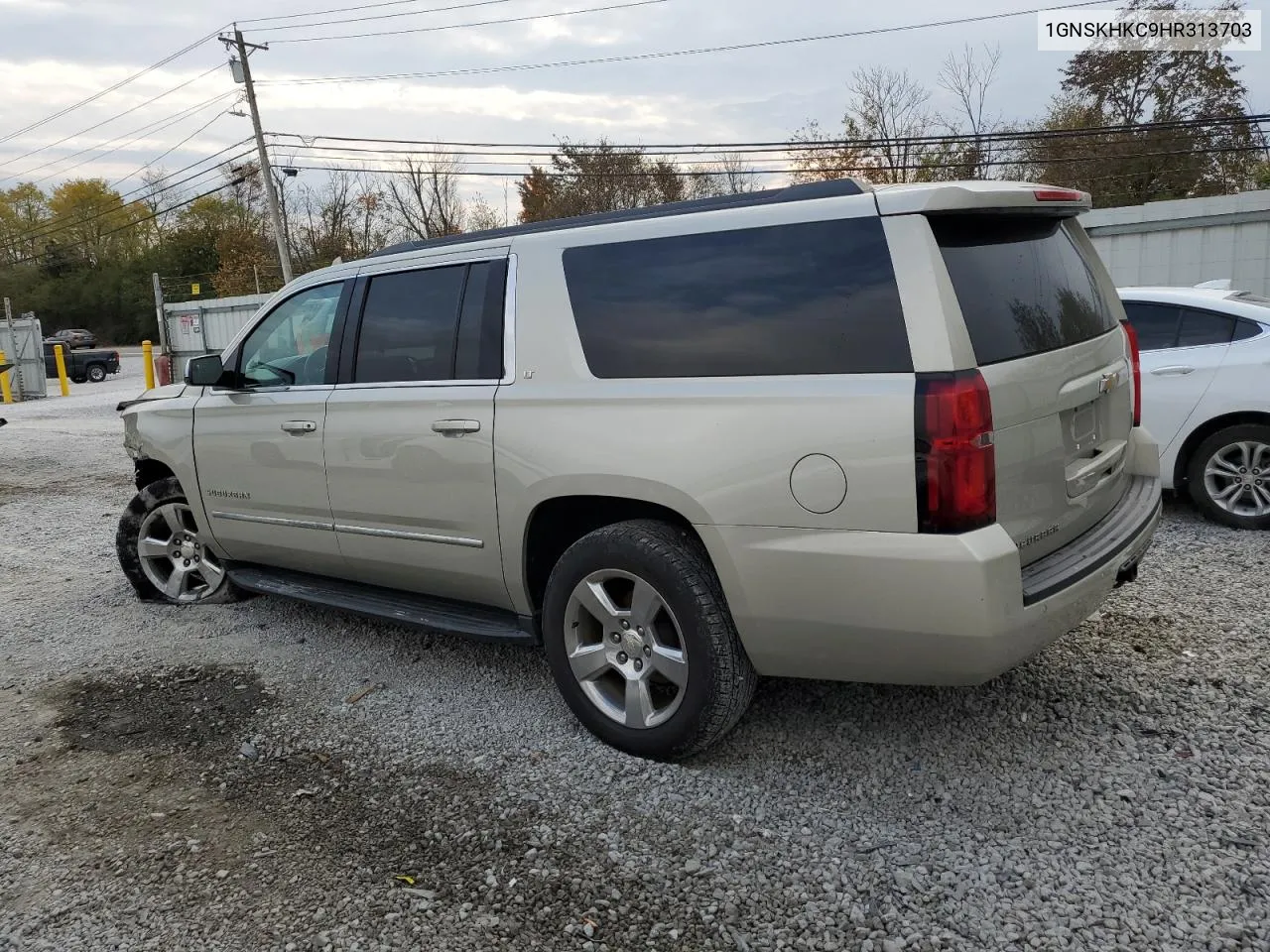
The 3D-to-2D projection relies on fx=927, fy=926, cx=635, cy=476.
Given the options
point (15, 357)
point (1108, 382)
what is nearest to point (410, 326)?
point (1108, 382)

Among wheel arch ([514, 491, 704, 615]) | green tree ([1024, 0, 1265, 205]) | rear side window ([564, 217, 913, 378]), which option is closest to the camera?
rear side window ([564, 217, 913, 378])

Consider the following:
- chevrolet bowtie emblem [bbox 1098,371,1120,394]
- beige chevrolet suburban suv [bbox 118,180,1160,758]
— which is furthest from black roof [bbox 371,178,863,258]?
chevrolet bowtie emblem [bbox 1098,371,1120,394]

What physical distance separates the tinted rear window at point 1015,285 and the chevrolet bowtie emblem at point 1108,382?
0.53 feet

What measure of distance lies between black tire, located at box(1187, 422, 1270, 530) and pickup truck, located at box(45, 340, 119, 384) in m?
32.3

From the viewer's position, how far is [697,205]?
10.5ft

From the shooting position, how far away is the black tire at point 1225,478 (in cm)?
577

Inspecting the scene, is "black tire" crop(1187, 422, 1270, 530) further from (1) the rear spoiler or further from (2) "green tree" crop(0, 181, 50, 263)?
(2) "green tree" crop(0, 181, 50, 263)

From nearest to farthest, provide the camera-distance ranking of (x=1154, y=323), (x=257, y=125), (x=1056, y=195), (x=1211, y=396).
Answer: (x=1056, y=195) → (x=1211, y=396) → (x=1154, y=323) → (x=257, y=125)

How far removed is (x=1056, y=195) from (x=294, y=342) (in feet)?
11.4

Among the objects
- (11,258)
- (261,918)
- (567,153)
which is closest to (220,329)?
(567,153)

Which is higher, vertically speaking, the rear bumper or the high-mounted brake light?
the high-mounted brake light

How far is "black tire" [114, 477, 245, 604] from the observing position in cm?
527

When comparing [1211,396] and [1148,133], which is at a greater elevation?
[1148,133]

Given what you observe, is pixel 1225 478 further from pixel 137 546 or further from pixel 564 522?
pixel 137 546
